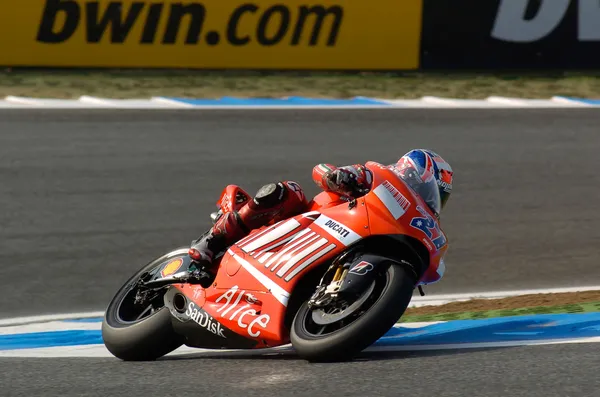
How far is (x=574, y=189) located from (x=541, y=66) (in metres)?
5.93

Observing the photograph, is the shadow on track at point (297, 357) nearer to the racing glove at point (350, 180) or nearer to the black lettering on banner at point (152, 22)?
the racing glove at point (350, 180)

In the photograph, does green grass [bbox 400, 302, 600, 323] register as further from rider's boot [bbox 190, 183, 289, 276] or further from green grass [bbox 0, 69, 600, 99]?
green grass [bbox 0, 69, 600, 99]

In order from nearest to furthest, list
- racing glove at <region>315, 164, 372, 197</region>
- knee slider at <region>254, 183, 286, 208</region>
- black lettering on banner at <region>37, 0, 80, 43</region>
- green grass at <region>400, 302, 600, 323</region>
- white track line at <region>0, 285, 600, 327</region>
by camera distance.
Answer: racing glove at <region>315, 164, 372, 197</region> → knee slider at <region>254, 183, 286, 208</region> → green grass at <region>400, 302, 600, 323</region> → white track line at <region>0, 285, 600, 327</region> → black lettering on banner at <region>37, 0, 80, 43</region>

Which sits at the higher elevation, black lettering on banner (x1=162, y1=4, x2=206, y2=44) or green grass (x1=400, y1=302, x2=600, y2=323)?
green grass (x1=400, y1=302, x2=600, y2=323)

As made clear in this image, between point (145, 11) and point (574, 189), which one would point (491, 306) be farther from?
point (145, 11)

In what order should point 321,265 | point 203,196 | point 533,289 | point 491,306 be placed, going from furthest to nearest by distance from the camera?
point 203,196, point 533,289, point 491,306, point 321,265

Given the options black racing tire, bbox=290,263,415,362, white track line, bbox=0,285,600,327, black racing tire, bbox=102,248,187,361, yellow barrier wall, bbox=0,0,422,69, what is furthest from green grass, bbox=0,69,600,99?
black racing tire, bbox=290,263,415,362

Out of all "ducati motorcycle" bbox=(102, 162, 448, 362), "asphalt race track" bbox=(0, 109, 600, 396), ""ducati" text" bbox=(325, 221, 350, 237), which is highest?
""ducati" text" bbox=(325, 221, 350, 237)

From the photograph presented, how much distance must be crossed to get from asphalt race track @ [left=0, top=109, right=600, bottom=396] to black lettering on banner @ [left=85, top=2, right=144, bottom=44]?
215 centimetres

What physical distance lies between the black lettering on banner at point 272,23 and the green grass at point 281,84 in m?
0.52

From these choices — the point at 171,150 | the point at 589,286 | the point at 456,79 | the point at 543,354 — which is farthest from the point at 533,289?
the point at 456,79

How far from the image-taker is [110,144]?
12242mm

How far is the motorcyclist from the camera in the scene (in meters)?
5.47

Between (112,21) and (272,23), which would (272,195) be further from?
(272,23)
